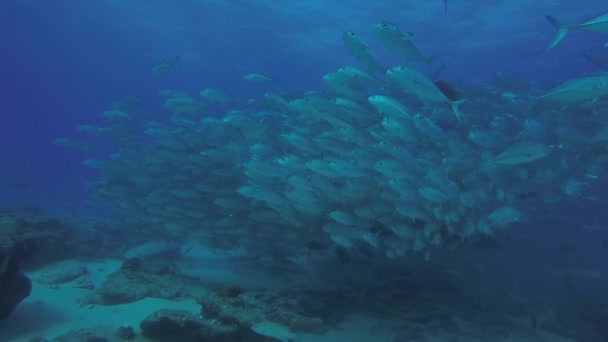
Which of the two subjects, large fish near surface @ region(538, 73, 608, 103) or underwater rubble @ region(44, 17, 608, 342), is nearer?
large fish near surface @ region(538, 73, 608, 103)

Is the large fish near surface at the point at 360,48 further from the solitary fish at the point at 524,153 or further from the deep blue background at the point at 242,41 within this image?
the deep blue background at the point at 242,41

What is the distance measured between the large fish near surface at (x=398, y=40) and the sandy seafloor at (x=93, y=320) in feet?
15.0

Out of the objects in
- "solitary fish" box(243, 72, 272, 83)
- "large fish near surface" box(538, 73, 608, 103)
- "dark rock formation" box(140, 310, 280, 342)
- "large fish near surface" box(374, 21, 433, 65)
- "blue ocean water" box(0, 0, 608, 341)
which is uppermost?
"blue ocean water" box(0, 0, 608, 341)

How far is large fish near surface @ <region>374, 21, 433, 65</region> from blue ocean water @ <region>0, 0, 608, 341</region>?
16.0 ft

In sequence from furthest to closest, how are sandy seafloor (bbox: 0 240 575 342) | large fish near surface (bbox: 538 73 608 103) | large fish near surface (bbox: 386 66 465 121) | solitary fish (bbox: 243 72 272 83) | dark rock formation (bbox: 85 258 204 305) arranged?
1. solitary fish (bbox: 243 72 272 83)
2. dark rock formation (bbox: 85 258 204 305)
3. sandy seafloor (bbox: 0 240 575 342)
4. large fish near surface (bbox: 386 66 465 121)
5. large fish near surface (bbox: 538 73 608 103)

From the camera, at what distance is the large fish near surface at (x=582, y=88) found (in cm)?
589

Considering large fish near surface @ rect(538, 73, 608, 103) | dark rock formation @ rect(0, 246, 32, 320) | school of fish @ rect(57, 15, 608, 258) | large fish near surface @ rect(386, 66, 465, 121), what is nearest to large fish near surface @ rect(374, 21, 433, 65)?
school of fish @ rect(57, 15, 608, 258)

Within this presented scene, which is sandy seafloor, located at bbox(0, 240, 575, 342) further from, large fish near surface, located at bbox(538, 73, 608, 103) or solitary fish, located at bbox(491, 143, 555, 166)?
large fish near surface, located at bbox(538, 73, 608, 103)

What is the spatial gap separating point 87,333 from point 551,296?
10303mm

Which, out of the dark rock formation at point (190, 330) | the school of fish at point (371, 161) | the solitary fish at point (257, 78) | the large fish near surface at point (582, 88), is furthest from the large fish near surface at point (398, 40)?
the solitary fish at point (257, 78)

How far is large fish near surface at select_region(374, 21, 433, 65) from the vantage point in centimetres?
684

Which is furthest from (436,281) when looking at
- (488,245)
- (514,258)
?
(514,258)

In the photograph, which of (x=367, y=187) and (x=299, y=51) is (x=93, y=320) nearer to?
(x=367, y=187)

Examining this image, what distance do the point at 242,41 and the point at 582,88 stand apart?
1233 inches
